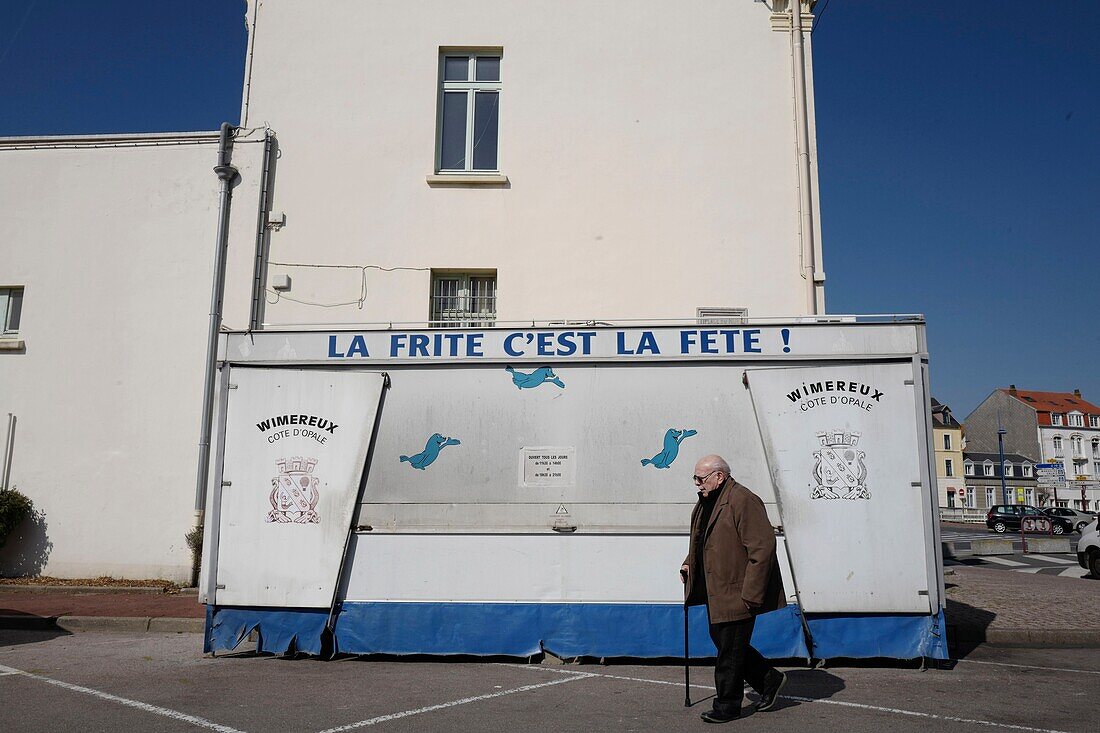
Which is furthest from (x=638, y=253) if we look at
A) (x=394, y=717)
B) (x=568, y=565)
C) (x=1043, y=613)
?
(x=394, y=717)

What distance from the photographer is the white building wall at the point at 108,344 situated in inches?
467

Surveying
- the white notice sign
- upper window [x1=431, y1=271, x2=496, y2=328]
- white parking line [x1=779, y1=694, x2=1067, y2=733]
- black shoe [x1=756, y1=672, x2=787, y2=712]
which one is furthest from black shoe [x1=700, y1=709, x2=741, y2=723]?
upper window [x1=431, y1=271, x2=496, y2=328]

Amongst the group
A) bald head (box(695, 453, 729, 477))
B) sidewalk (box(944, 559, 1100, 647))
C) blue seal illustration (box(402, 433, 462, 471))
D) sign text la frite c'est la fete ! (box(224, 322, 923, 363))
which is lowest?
sidewalk (box(944, 559, 1100, 647))

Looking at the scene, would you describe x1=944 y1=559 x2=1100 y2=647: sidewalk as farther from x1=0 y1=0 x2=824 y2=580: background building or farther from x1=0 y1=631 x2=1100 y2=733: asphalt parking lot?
x1=0 y1=0 x2=824 y2=580: background building

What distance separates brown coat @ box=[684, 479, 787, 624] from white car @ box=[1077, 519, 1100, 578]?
1447 centimetres

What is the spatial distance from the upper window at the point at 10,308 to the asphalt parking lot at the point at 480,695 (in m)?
6.56

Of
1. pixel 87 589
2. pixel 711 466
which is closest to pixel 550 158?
pixel 711 466

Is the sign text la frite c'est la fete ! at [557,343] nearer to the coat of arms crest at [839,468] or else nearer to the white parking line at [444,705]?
the coat of arms crest at [839,468]

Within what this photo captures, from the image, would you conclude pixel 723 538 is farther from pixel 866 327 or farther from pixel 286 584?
pixel 286 584

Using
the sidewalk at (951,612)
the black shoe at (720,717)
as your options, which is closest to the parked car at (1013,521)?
the sidewalk at (951,612)

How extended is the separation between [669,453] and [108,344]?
8.89 metres

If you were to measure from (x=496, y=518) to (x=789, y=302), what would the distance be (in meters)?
6.14

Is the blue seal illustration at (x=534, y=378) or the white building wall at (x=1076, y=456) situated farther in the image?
the white building wall at (x=1076, y=456)

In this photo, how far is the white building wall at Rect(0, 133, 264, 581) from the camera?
38.9 ft
